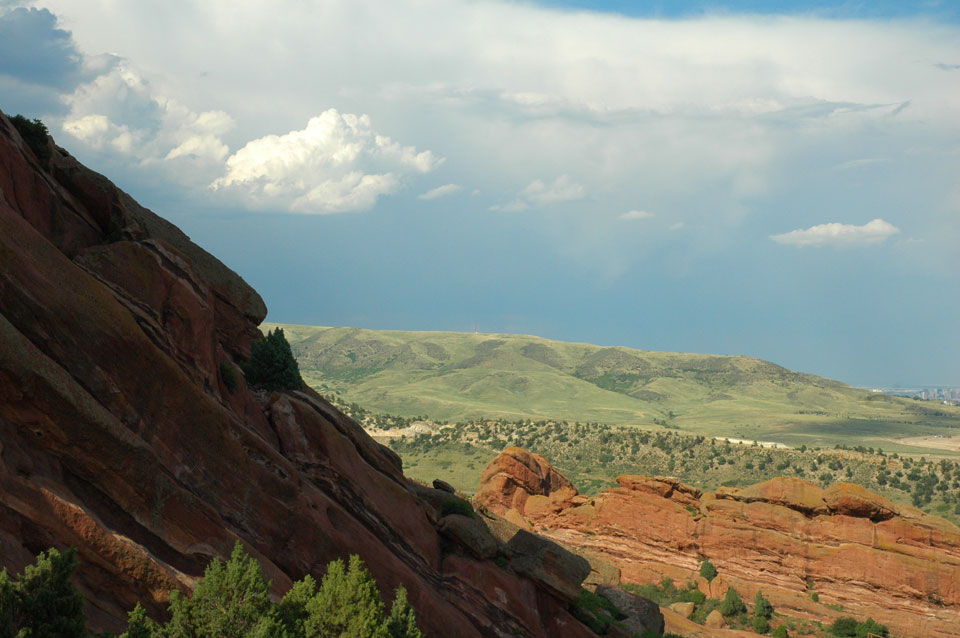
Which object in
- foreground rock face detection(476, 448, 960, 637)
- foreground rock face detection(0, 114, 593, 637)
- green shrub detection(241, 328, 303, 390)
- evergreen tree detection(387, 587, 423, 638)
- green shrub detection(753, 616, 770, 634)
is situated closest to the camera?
foreground rock face detection(0, 114, 593, 637)

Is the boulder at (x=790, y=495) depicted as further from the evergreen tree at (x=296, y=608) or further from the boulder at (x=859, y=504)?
the evergreen tree at (x=296, y=608)

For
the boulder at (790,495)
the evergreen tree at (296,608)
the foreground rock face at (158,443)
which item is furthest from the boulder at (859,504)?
the evergreen tree at (296,608)

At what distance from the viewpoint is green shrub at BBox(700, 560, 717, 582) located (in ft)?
226

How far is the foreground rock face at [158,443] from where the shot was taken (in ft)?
68.4

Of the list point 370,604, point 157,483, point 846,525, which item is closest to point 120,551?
point 157,483

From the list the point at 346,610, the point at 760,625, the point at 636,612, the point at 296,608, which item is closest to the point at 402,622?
the point at 346,610

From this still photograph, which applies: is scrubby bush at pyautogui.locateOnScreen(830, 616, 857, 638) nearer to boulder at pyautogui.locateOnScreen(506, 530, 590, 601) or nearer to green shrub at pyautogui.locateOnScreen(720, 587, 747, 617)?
green shrub at pyautogui.locateOnScreen(720, 587, 747, 617)

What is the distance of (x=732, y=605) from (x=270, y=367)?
48127 millimetres

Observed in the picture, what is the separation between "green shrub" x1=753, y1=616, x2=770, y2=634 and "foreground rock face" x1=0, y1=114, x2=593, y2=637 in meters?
30.7

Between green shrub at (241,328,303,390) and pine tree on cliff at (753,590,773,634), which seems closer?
green shrub at (241,328,303,390)

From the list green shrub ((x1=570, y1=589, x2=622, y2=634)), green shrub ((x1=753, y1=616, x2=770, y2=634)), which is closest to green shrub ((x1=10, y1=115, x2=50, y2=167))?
green shrub ((x1=570, y1=589, x2=622, y2=634))

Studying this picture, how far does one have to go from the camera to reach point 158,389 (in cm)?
2480

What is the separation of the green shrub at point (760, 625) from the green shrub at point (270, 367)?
4640 centimetres

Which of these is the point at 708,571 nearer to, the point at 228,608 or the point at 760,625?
the point at 760,625
